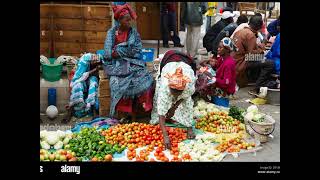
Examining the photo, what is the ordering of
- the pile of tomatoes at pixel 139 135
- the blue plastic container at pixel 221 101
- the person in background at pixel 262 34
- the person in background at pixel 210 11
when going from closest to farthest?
the pile of tomatoes at pixel 139 135
the blue plastic container at pixel 221 101
the person in background at pixel 262 34
the person in background at pixel 210 11

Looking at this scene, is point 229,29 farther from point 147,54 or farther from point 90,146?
point 90,146

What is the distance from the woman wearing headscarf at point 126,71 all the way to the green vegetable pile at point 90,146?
57 centimetres

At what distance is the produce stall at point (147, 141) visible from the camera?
426 cm

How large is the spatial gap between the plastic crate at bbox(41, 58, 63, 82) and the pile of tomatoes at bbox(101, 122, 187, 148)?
3.13 ft

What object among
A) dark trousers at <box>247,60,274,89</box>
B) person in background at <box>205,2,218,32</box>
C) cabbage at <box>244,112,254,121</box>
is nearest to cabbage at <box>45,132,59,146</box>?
cabbage at <box>244,112,254,121</box>

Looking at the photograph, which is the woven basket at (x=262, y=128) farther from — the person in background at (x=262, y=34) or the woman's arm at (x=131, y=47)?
the person in background at (x=262, y=34)

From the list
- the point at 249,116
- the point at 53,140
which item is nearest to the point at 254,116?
the point at 249,116

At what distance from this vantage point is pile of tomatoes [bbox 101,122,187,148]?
179 inches

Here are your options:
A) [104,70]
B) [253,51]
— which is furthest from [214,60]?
[104,70]

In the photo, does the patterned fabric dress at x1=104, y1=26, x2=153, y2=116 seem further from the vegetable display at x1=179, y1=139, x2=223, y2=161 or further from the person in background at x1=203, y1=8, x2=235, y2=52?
the person in background at x1=203, y1=8, x2=235, y2=52

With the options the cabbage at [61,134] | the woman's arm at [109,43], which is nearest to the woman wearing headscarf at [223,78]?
the woman's arm at [109,43]

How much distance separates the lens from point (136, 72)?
509cm
